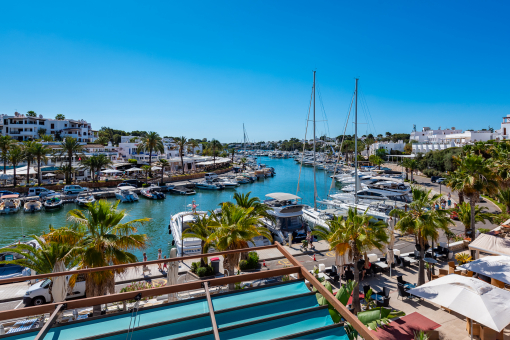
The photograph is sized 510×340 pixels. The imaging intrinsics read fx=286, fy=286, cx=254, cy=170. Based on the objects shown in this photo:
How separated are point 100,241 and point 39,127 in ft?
323

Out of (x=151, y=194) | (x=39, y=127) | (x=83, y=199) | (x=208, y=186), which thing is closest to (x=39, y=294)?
(x=83, y=199)

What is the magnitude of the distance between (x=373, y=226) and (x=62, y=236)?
11418mm

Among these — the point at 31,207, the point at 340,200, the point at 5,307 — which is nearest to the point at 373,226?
the point at 5,307

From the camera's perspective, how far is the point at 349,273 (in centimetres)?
1445

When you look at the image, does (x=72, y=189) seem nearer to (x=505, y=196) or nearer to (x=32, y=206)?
(x=32, y=206)

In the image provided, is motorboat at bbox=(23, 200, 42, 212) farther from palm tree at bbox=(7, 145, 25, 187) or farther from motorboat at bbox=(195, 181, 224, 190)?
motorboat at bbox=(195, 181, 224, 190)

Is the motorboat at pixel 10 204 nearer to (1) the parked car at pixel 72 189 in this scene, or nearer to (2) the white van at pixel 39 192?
(2) the white van at pixel 39 192

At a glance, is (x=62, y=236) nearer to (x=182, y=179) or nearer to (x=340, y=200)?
(x=340, y=200)

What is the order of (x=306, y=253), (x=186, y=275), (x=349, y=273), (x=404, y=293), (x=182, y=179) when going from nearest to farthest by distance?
(x=404, y=293) < (x=349, y=273) < (x=186, y=275) < (x=306, y=253) < (x=182, y=179)

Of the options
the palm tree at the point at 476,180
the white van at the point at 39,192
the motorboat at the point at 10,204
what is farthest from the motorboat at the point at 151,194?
the palm tree at the point at 476,180

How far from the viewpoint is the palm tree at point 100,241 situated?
9.04 m

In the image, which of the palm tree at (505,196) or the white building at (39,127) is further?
the white building at (39,127)

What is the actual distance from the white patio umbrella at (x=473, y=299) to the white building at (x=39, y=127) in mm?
96920

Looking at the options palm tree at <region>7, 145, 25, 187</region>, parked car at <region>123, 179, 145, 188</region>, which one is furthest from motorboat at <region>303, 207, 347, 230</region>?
palm tree at <region>7, 145, 25, 187</region>
